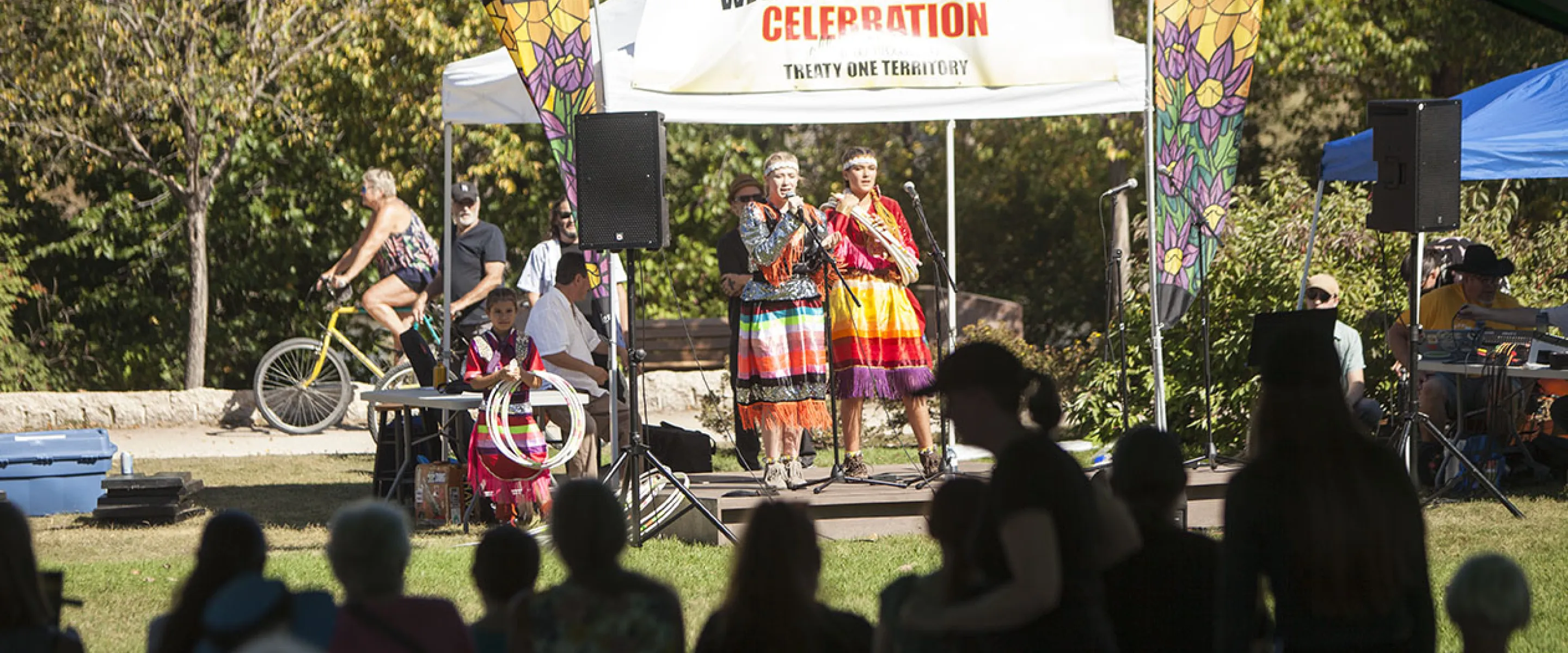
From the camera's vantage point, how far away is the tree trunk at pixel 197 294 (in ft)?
45.6

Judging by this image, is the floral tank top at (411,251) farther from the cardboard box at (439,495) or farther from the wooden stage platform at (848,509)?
the wooden stage platform at (848,509)

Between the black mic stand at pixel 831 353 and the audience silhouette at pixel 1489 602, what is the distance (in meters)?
4.51

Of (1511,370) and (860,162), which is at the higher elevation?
(860,162)

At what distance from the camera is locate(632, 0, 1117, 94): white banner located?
24.3ft

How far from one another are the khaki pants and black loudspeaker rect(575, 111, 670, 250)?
1392mm

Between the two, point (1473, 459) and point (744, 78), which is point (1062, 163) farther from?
point (744, 78)

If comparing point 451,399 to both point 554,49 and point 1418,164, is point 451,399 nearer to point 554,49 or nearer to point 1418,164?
point 554,49

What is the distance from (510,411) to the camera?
7.66 meters

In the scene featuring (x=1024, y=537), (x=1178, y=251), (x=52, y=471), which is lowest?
(x=52, y=471)

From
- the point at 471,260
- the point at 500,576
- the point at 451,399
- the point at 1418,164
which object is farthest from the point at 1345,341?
the point at 500,576

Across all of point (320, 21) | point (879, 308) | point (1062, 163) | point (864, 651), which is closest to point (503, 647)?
point (864, 651)

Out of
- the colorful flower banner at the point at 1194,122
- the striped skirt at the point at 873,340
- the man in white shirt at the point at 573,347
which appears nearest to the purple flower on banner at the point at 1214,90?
the colorful flower banner at the point at 1194,122

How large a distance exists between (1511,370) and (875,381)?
327cm

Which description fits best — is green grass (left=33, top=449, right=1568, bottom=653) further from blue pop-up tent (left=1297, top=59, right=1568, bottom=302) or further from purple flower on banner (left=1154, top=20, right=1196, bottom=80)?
purple flower on banner (left=1154, top=20, right=1196, bottom=80)
